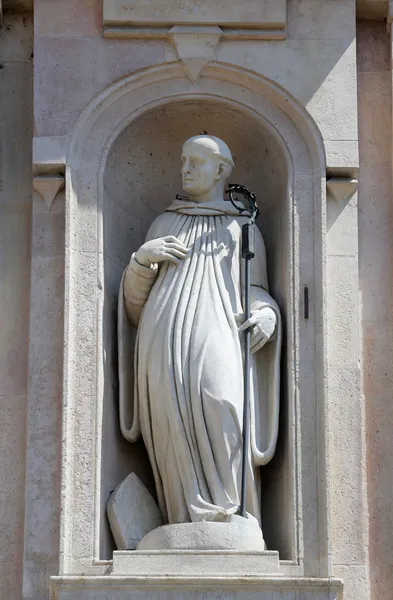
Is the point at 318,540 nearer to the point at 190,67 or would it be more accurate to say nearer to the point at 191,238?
the point at 191,238

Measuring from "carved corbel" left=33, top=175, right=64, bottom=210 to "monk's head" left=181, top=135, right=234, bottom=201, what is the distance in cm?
86

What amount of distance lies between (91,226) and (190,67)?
4.40 feet

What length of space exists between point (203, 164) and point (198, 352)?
1.45 m

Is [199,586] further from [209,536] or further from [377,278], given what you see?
[377,278]

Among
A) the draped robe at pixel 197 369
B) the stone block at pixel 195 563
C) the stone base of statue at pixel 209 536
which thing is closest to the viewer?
the stone block at pixel 195 563

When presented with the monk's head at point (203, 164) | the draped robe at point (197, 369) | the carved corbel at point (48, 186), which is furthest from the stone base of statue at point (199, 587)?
the monk's head at point (203, 164)

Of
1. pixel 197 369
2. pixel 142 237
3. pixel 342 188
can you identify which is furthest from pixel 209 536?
pixel 342 188

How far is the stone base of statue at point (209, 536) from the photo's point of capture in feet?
43.8

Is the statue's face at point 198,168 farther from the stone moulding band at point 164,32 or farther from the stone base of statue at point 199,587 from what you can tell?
the stone base of statue at point 199,587

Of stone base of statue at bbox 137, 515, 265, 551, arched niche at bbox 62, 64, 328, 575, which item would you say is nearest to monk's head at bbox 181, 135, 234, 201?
arched niche at bbox 62, 64, 328, 575

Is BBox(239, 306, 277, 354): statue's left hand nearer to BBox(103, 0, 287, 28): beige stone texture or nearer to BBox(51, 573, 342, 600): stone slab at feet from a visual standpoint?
BBox(51, 573, 342, 600): stone slab at feet

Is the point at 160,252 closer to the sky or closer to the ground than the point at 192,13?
closer to the ground

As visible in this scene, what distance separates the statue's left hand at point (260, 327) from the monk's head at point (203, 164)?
103cm

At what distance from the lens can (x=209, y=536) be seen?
13.4 metres
